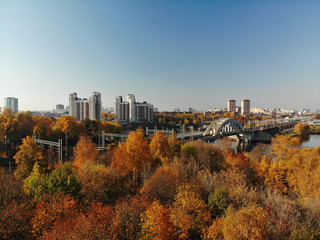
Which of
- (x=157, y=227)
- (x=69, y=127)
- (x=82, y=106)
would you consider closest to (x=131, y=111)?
(x=82, y=106)

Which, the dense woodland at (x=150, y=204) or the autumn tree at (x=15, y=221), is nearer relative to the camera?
the dense woodland at (x=150, y=204)

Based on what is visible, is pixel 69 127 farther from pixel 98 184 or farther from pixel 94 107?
pixel 94 107

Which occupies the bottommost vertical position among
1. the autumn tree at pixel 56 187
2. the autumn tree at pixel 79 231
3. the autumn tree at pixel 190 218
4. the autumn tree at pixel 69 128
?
the autumn tree at pixel 190 218

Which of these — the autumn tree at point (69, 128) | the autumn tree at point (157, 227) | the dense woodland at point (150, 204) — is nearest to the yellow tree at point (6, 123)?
the autumn tree at point (69, 128)

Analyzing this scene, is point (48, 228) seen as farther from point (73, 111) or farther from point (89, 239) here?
point (73, 111)

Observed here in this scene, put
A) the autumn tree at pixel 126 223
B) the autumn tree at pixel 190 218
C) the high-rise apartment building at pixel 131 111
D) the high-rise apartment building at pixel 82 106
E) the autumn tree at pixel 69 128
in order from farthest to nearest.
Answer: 1. the high-rise apartment building at pixel 131 111
2. the high-rise apartment building at pixel 82 106
3. the autumn tree at pixel 69 128
4. the autumn tree at pixel 190 218
5. the autumn tree at pixel 126 223

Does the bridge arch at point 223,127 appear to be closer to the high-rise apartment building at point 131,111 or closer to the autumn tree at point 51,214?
the high-rise apartment building at point 131,111

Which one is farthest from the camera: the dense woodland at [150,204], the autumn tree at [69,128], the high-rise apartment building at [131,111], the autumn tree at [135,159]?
the high-rise apartment building at [131,111]

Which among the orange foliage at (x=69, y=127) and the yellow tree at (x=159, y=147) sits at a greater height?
the orange foliage at (x=69, y=127)
